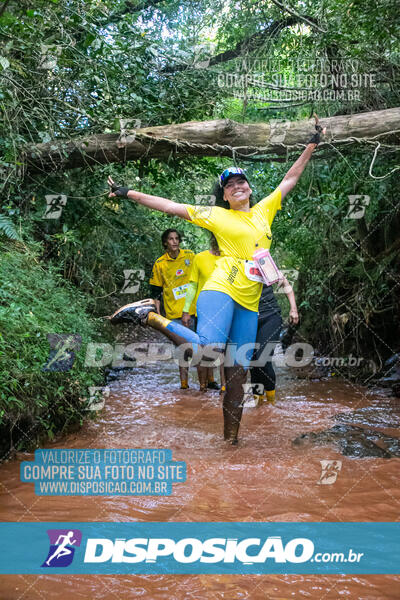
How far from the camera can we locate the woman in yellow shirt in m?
3.45

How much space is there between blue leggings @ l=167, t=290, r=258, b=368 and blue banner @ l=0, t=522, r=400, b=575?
121 cm

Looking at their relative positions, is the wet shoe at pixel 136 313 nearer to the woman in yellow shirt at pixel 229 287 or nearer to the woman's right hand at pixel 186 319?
the woman in yellow shirt at pixel 229 287

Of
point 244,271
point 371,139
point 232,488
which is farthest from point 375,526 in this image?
point 371,139

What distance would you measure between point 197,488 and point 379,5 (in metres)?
4.89

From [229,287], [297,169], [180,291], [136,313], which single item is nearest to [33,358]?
[136,313]

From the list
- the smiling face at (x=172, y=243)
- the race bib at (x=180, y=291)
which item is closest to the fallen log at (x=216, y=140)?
the smiling face at (x=172, y=243)

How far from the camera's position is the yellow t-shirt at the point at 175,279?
240 inches

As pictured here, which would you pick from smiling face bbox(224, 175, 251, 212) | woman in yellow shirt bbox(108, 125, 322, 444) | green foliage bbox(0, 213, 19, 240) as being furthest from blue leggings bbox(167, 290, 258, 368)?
green foliage bbox(0, 213, 19, 240)

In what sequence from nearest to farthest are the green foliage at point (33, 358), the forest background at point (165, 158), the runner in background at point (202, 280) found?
the green foliage at point (33, 358) → the forest background at point (165, 158) → the runner in background at point (202, 280)

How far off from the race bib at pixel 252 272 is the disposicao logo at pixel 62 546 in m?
1.85

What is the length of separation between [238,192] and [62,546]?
239 cm

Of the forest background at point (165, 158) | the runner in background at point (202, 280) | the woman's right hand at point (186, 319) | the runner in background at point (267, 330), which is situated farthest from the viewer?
the woman's right hand at point (186, 319)

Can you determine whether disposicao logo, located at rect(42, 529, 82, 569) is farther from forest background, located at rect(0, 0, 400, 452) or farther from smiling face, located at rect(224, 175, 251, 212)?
smiling face, located at rect(224, 175, 251, 212)

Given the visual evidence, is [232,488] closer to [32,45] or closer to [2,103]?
[2,103]
